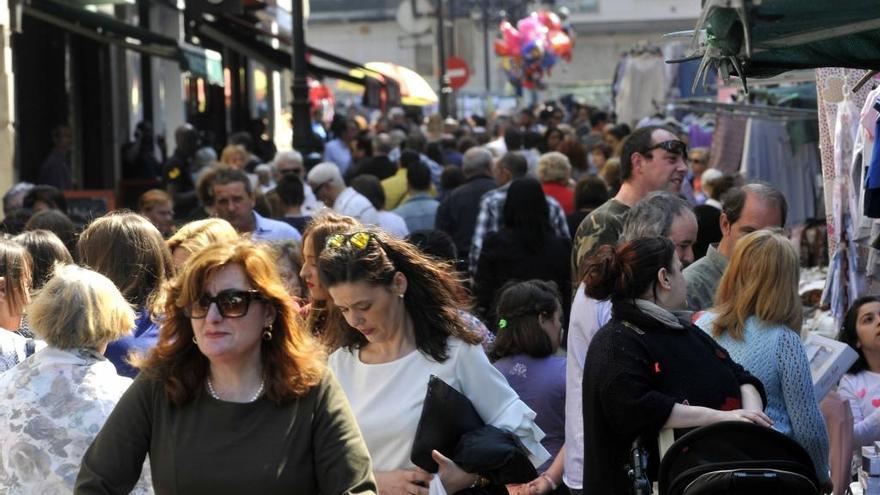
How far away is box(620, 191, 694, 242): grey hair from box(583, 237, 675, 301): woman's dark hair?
104 cm

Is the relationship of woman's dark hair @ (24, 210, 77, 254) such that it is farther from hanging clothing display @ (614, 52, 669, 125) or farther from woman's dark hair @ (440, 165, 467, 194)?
hanging clothing display @ (614, 52, 669, 125)

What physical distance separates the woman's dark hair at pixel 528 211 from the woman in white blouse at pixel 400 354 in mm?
5108

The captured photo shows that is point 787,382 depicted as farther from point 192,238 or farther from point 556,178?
point 556,178

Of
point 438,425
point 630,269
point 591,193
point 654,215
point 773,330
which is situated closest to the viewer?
point 438,425

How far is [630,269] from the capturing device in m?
5.85

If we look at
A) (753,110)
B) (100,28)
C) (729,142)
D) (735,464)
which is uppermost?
(100,28)

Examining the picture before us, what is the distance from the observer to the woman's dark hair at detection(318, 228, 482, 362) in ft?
16.4

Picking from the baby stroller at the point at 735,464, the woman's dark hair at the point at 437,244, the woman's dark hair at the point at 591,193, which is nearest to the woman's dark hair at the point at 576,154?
the woman's dark hair at the point at 591,193

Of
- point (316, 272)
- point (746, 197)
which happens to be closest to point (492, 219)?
point (746, 197)

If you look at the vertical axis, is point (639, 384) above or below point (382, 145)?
below

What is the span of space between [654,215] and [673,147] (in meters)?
1.18

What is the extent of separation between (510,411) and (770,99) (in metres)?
9.75

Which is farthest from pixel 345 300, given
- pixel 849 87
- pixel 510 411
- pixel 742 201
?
pixel 849 87

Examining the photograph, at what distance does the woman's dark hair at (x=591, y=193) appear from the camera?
39.4 ft
